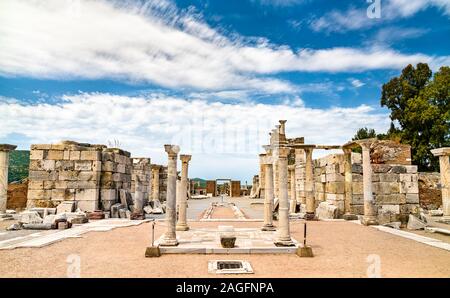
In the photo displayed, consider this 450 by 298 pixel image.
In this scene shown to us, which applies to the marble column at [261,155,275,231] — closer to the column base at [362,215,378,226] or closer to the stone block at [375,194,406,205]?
the column base at [362,215,378,226]

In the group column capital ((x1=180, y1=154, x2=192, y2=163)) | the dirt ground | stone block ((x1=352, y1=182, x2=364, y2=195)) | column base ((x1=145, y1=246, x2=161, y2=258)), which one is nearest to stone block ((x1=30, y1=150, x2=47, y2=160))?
the dirt ground

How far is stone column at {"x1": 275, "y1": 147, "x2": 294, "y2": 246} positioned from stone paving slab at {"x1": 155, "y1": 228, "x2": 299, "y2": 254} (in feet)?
1.02

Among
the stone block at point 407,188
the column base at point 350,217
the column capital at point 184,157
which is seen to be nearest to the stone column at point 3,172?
the column capital at point 184,157

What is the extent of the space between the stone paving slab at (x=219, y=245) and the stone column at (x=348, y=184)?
23.8 feet

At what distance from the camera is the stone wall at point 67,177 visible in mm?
15086

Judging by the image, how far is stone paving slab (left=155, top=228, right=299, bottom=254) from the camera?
821 centimetres

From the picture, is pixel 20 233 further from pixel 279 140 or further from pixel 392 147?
pixel 392 147

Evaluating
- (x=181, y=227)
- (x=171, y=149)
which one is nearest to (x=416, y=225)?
(x=181, y=227)

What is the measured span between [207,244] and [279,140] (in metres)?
3.99

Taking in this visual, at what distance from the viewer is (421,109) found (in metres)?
30.9

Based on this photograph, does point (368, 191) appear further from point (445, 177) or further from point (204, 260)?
point (204, 260)

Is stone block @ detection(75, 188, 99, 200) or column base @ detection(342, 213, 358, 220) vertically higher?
stone block @ detection(75, 188, 99, 200)

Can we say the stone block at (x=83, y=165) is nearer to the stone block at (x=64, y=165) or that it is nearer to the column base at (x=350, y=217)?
the stone block at (x=64, y=165)
